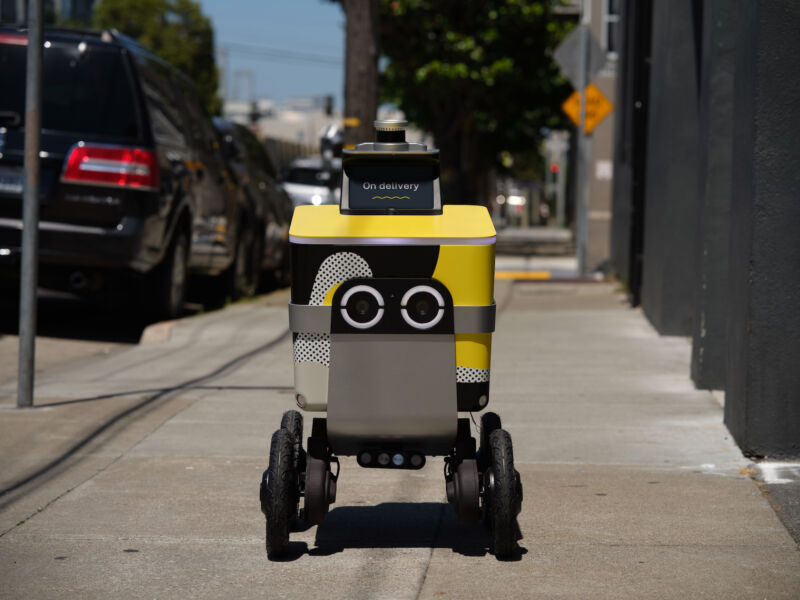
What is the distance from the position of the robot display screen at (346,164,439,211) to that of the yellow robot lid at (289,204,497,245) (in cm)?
19

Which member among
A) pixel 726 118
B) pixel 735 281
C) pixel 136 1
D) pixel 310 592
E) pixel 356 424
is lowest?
pixel 310 592

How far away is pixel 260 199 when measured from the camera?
15.9m

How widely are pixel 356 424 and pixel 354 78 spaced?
1201cm

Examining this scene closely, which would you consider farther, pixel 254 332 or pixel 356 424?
pixel 254 332

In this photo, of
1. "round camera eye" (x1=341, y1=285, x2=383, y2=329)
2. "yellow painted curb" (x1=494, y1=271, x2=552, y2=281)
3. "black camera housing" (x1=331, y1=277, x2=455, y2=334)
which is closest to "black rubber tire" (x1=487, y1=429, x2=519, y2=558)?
"black camera housing" (x1=331, y1=277, x2=455, y2=334)

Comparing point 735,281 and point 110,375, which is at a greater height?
point 735,281

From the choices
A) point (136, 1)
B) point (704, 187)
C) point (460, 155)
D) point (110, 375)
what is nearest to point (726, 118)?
point (704, 187)

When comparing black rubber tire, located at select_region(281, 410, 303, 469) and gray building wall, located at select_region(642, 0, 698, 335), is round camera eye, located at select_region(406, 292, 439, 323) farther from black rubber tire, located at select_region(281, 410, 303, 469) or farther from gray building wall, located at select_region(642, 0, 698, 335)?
gray building wall, located at select_region(642, 0, 698, 335)

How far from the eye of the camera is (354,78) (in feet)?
54.1

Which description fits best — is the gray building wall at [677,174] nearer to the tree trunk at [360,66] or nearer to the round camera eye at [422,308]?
the tree trunk at [360,66]

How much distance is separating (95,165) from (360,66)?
640cm

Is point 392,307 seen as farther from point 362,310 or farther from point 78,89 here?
point 78,89

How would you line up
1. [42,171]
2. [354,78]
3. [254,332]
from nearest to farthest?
[42,171]
[254,332]
[354,78]

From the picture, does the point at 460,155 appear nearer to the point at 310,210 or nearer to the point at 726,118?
the point at 726,118
